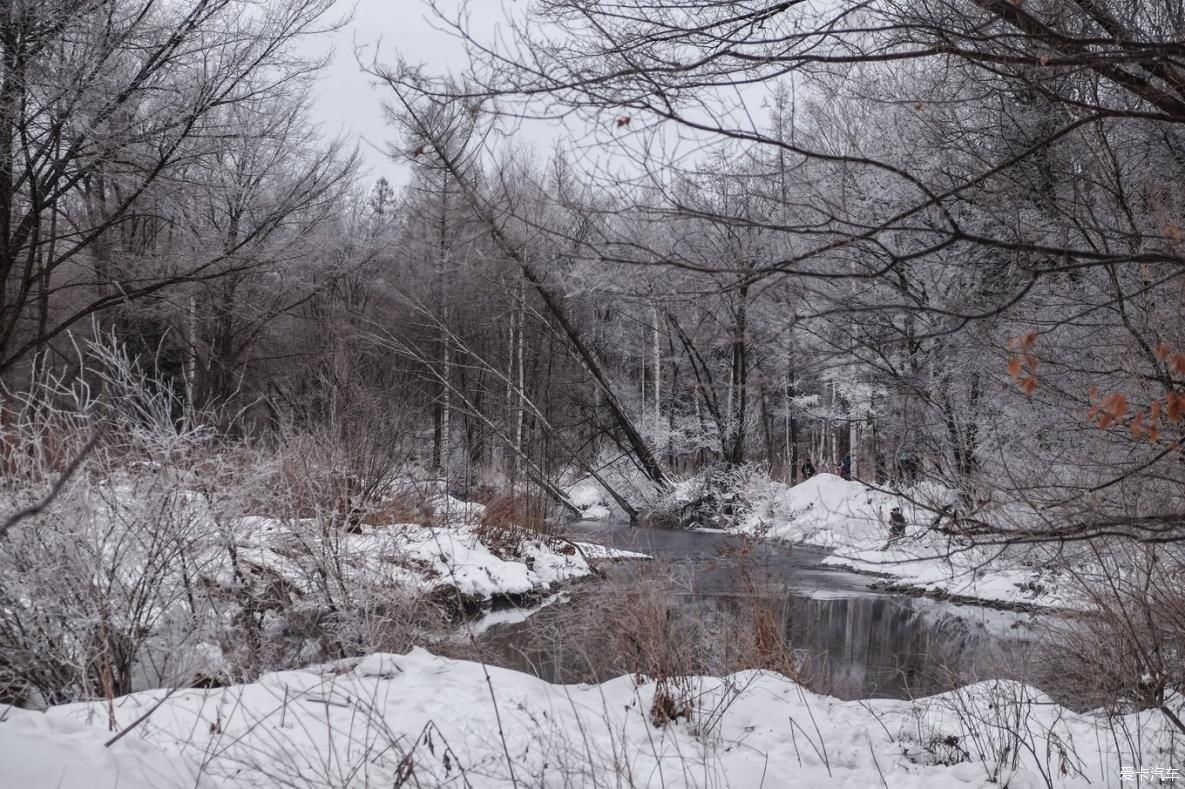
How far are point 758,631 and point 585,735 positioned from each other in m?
3.59

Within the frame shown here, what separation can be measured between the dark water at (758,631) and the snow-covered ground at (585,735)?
0.40 metres

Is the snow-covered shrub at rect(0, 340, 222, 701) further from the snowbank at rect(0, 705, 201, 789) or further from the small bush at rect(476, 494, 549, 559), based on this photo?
the small bush at rect(476, 494, 549, 559)

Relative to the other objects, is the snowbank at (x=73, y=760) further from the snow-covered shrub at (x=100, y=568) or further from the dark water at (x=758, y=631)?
the dark water at (x=758, y=631)

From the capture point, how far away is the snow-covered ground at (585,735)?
3789 millimetres

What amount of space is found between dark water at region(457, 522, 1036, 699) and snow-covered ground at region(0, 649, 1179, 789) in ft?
1.31

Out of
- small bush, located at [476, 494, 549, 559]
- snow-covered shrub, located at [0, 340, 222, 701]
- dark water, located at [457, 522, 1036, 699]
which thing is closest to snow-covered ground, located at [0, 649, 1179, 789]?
dark water, located at [457, 522, 1036, 699]

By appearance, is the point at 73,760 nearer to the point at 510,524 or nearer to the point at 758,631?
the point at 758,631

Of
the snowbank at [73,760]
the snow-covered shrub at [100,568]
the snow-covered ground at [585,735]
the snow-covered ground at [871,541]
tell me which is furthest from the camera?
the snow-covered ground at [871,541]

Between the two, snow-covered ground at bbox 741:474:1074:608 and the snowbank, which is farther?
snow-covered ground at bbox 741:474:1074:608

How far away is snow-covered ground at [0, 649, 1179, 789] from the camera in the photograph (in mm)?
3789

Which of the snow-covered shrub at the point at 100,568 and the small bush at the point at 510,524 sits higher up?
the snow-covered shrub at the point at 100,568

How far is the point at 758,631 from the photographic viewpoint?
287 inches

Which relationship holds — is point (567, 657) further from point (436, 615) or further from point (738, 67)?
point (738, 67)

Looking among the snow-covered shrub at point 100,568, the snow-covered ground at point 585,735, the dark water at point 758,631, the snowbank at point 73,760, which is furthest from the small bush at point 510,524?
the snowbank at point 73,760
